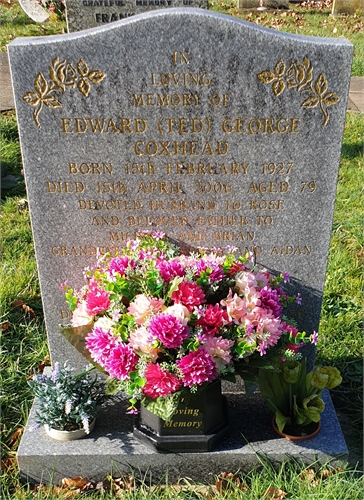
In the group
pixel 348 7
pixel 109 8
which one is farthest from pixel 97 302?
pixel 348 7

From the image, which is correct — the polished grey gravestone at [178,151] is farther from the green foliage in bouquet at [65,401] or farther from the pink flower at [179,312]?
the pink flower at [179,312]

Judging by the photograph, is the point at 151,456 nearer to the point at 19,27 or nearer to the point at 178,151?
the point at 178,151

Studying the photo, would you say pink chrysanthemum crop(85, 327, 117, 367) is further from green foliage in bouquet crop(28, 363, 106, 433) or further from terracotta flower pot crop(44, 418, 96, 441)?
terracotta flower pot crop(44, 418, 96, 441)

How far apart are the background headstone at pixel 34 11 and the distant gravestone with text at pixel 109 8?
3.84 m

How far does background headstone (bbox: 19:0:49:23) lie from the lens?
27.5 ft

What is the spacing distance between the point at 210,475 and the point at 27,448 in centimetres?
89

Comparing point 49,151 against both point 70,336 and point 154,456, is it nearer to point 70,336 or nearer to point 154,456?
point 70,336

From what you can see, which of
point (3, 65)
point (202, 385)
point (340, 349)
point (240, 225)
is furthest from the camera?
point (3, 65)

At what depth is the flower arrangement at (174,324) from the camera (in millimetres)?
2260

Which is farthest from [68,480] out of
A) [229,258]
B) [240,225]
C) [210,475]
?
[240,225]

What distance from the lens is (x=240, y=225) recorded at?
274 centimetres

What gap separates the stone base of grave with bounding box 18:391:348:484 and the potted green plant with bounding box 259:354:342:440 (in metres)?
0.07

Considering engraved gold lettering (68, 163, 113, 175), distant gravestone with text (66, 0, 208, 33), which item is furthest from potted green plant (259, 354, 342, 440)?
distant gravestone with text (66, 0, 208, 33)

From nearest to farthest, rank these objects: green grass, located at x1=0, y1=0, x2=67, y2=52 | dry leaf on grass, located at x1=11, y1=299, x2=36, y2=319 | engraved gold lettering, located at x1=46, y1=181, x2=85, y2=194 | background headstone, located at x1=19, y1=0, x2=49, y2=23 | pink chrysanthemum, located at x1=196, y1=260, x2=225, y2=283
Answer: pink chrysanthemum, located at x1=196, y1=260, x2=225, y2=283 < engraved gold lettering, located at x1=46, y1=181, x2=85, y2=194 < dry leaf on grass, located at x1=11, y1=299, x2=36, y2=319 < background headstone, located at x1=19, y1=0, x2=49, y2=23 < green grass, located at x1=0, y1=0, x2=67, y2=52
